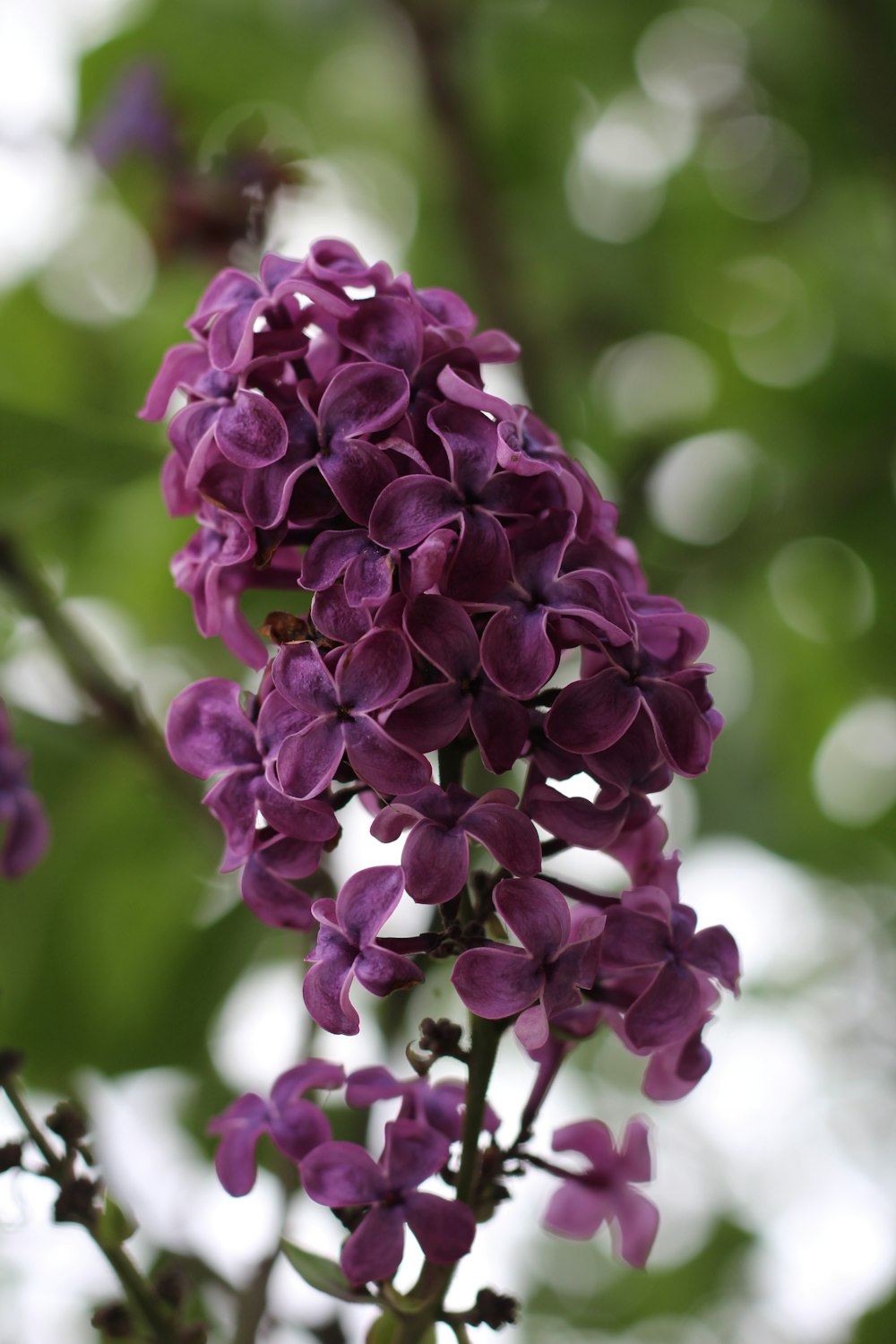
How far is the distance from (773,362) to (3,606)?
815 mm

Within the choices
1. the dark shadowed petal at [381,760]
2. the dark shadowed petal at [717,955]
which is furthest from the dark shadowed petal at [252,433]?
the dark shadowed petal at [717,955]

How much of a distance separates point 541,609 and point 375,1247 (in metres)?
0.21

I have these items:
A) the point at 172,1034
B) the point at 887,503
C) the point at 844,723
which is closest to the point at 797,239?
the point at 887,503

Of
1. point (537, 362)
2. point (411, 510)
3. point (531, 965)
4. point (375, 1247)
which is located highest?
point (537, 362)

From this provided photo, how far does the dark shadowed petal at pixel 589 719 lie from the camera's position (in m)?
0.44

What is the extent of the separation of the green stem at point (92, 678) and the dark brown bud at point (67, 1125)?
462 mm

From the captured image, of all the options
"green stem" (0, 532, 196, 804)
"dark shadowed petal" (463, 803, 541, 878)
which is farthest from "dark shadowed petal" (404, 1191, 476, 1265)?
"green stem" (0, 532, 196, 804)

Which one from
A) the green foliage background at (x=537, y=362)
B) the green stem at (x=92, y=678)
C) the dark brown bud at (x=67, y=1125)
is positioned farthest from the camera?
the green foliage background at (x=537, y=362)

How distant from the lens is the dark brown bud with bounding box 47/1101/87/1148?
0.52 meters

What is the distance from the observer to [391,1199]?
0.45m

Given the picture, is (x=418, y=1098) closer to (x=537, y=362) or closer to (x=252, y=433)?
(x=252, y=433)

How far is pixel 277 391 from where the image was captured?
0.51m

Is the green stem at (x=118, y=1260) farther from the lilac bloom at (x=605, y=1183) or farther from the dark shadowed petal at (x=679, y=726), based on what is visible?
the dark shadowed petal at (x=679, y=726)

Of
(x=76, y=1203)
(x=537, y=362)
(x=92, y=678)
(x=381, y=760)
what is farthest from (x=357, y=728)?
(x=537, y=362)
